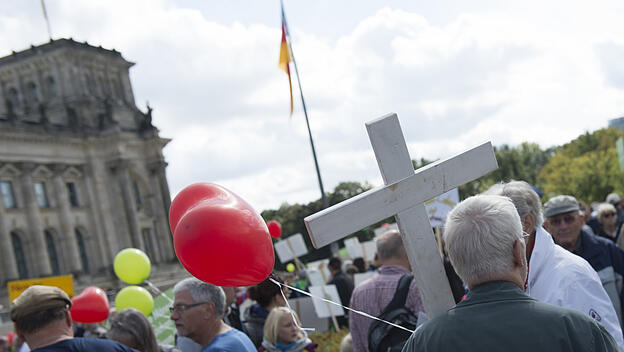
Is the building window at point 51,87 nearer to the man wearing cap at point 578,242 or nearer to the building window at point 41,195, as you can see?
the building window at point 41,195

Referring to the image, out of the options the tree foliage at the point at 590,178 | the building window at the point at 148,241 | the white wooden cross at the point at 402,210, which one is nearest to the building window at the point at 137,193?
the building window at the point at 148,241

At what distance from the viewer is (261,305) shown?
584 cm

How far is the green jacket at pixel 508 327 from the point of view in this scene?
2.03 metres

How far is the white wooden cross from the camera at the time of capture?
2.60m

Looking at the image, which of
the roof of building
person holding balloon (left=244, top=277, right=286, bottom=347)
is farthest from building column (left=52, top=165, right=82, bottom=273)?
→ person holding balloon (left=244, top=277, right=286, bottom=347)

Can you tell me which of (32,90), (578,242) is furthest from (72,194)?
(578,242)

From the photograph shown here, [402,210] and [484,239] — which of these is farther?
[402,210]

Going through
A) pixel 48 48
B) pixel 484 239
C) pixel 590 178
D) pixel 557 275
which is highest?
pixel 48 48

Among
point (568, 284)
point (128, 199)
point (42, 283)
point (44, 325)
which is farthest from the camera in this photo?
point (128, 199)

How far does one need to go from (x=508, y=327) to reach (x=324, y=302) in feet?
26.9

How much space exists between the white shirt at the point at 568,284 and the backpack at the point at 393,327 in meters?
1.05

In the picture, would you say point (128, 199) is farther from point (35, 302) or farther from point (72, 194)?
point (35, 302)

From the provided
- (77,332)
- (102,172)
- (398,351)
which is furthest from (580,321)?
(102,172)

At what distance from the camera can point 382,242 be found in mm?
4875
